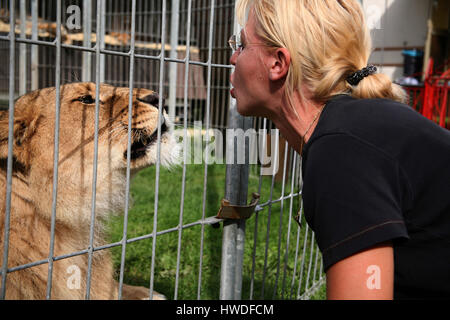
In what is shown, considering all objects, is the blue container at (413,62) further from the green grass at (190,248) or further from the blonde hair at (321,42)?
the blonde hair at (321,42)

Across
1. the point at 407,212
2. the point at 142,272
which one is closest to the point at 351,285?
the point at 407,212

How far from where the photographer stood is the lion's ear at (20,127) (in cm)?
170

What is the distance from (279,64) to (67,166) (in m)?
0.96

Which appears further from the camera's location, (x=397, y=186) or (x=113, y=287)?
(x=113, y=287)

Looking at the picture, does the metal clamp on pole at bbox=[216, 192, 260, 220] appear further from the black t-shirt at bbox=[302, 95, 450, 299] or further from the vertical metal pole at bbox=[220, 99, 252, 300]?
the black t-shirt at bbox=[302, 95, 450, 299]

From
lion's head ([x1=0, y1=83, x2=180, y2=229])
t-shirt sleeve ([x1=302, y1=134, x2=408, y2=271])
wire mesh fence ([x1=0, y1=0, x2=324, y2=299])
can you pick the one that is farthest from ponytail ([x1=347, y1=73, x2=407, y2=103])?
lion's head ([x1=0, y1=83, x2=180, y2=229])

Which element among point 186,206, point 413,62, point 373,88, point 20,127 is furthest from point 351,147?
point 413,62

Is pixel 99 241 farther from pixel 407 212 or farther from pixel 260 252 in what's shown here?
pixel 260 252

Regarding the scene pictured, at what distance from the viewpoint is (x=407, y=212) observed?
116 centimetres

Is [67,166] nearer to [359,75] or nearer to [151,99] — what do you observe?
[151,99]

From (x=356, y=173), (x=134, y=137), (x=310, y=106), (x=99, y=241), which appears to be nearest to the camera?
(x=356, y=173)

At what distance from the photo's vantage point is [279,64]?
1305 millimetres

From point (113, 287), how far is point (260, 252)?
1567 millimetres

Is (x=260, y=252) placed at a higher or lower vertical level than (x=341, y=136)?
lower
